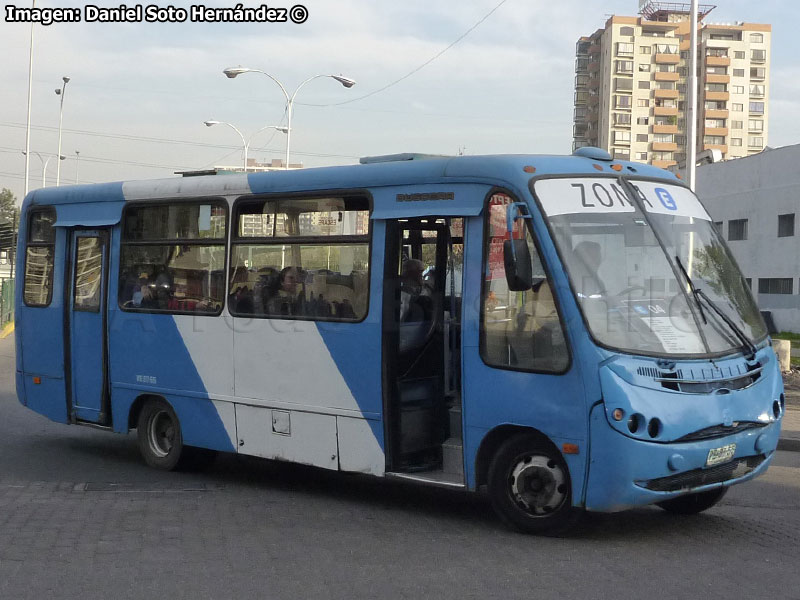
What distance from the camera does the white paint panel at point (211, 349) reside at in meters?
9.88

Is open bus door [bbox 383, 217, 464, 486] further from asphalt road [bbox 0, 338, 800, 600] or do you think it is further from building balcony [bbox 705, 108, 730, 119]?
building balcony [bbox 705, 108, 730, 119]

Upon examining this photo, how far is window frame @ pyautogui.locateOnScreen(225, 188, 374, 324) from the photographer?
8773mm

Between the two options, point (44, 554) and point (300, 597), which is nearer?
point (300, 597)

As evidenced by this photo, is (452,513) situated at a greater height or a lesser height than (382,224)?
lesser

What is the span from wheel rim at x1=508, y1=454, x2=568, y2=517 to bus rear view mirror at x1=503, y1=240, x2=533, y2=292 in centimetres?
118

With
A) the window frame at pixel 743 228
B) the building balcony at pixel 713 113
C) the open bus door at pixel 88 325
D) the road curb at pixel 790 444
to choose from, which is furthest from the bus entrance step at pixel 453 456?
the building balcony at pixel 713 113

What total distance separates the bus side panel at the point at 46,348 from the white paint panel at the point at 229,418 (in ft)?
8.18

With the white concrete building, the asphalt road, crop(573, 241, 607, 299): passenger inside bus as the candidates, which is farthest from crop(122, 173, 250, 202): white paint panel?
the white concrete building

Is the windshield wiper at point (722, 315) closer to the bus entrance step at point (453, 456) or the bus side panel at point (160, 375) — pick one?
the bus entrance step at point (453, 456)

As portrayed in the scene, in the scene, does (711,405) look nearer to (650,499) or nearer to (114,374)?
(650,499)

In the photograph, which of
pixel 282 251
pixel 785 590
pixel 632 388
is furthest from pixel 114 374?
pixel 785 590

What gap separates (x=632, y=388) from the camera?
703cm

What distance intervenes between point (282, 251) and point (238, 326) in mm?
820

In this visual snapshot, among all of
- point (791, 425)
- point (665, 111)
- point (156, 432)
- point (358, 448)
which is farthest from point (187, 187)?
point (665, 111)
